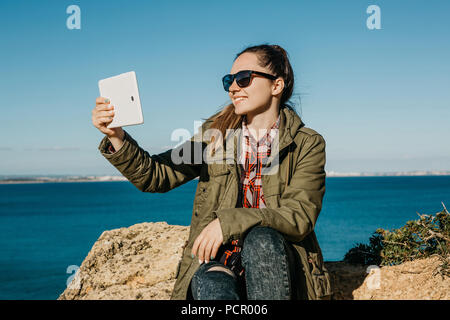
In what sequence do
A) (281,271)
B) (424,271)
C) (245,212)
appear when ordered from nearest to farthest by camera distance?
(281,271) < (245,212) < (424,271)

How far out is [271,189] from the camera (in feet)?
10.6

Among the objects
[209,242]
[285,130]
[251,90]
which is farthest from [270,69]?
[209,242]

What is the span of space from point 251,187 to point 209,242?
0.75 m

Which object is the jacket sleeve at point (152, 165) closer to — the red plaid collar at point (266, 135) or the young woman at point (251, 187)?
the young woman at point (251, 187)

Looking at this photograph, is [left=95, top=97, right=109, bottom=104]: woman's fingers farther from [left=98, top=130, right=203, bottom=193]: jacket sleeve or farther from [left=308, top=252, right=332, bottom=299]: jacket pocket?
[left=308, top=252, right=332, bottom=299]: jacket pocket

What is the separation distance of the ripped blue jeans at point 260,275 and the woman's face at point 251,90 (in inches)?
47.0

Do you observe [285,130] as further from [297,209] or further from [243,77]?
[297,209]

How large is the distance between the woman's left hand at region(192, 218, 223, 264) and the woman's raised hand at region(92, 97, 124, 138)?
1.00 meters

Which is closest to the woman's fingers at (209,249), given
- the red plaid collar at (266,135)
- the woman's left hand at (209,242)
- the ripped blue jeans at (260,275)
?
the woman's left hand at (209,242)

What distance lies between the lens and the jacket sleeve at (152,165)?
318 centimetres
